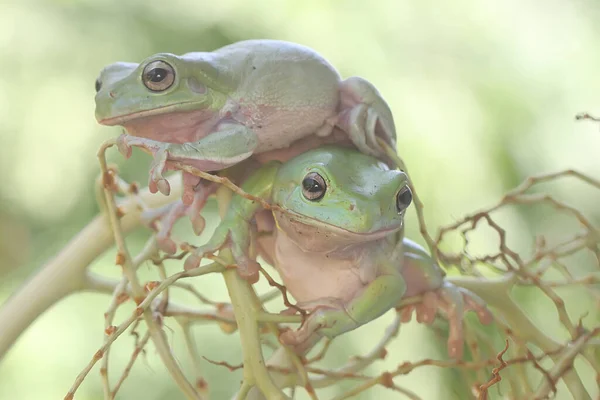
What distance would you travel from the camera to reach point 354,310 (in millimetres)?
596

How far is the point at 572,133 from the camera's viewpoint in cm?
145

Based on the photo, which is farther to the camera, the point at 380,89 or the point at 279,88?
the point at 380,89

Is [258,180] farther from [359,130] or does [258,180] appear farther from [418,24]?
[418,24]

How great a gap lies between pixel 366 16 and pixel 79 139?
66cm

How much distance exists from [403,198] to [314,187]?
75 millimetres

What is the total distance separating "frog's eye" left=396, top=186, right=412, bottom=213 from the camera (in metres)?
0.59

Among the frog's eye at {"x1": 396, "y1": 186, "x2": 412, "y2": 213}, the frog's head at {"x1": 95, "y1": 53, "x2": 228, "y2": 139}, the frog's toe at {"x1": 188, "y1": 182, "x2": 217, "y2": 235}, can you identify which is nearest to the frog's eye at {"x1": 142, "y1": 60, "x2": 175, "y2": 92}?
the frog's head at {"x1": 95, "y1": 53, "x2": 228, "y2": 139}

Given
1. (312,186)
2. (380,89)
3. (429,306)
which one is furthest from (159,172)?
(380,89)

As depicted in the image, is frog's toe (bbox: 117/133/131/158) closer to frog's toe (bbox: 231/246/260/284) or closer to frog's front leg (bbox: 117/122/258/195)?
frog's front leg (bbox: 117/122/258/195)

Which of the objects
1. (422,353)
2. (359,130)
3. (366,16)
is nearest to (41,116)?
(366,16)

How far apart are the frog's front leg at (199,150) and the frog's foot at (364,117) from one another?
4.0 inches

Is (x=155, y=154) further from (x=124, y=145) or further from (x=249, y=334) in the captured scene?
(x=249, y=334)

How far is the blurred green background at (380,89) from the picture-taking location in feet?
4.83

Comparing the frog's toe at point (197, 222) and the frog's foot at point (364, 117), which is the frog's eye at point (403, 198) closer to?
the frog's foot at point (364, 117)
